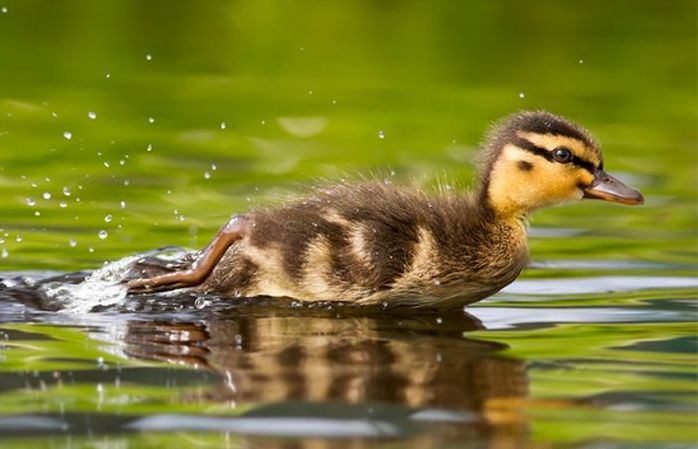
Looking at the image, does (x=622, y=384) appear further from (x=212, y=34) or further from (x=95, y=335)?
(x=212, y=34)

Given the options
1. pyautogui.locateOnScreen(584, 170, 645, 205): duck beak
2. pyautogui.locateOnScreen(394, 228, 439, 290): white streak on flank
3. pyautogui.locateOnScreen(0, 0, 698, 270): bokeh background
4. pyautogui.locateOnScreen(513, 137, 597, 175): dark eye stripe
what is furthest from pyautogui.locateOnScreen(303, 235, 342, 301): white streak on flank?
pyautogui.locateOnScreen(584, 170, 645, 205): duck beak

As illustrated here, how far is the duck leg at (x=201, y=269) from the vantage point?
7016 millimetres

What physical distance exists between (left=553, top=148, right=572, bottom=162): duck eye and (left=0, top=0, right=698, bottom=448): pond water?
1.74 feet

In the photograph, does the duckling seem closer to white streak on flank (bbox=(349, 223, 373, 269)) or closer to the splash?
white streak on flank (bbox=(349, 223, 373, 269))

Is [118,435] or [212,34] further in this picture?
[212,34]

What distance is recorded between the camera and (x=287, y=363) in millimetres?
5902

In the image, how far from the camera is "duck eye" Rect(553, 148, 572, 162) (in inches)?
290

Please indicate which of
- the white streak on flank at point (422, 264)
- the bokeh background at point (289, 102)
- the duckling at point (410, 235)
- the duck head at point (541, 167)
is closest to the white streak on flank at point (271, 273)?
the duckling at point (410, 235)

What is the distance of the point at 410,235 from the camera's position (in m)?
7.13

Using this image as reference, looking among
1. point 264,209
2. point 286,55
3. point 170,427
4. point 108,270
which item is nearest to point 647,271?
point 264,209

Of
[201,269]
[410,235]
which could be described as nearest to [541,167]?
[410,235]

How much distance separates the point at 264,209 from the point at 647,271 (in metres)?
1.68

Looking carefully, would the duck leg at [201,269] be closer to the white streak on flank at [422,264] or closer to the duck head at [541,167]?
the white streak on flank at [422,264]

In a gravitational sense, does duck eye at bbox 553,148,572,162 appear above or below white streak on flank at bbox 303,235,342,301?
above
